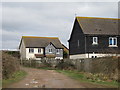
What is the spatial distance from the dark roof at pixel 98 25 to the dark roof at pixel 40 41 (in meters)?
25.4

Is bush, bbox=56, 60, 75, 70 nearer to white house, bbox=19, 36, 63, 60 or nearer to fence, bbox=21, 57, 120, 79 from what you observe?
fence, bbox=21, 57, 120, 79

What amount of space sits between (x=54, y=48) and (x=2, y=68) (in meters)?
49.5

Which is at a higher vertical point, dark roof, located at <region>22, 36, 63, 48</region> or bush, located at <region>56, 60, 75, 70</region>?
dark roof, located at <region>22, 36, 63, 48</region>

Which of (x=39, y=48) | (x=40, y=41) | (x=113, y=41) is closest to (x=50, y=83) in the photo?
(x=113, y=41)

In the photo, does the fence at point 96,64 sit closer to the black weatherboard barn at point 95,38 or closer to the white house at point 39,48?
the black weatherboard barn at point 95,38

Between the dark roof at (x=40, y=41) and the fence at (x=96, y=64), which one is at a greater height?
the dark roof at (x=40, y=41)

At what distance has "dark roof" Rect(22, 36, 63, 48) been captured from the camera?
214ft

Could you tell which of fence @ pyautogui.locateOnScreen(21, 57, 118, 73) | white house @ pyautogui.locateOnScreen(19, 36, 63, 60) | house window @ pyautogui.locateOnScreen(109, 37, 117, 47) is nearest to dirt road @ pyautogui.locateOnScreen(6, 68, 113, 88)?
fence @ pyautogui.locateOnScreen(21, 57, 118, 73)

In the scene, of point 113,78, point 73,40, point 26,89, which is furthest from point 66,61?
point 26,89

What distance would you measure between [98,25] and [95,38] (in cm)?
323

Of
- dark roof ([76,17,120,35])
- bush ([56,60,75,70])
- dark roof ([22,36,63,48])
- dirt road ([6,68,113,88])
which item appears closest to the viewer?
dirt road ([6,68,113,88])

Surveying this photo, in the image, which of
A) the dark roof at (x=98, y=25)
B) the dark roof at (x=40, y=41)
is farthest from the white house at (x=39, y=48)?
the dark roof at (x=98, y=25)

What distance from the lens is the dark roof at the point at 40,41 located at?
6518cm

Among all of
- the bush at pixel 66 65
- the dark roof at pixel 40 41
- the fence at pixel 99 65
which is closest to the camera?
the fence at pixel 99 65
